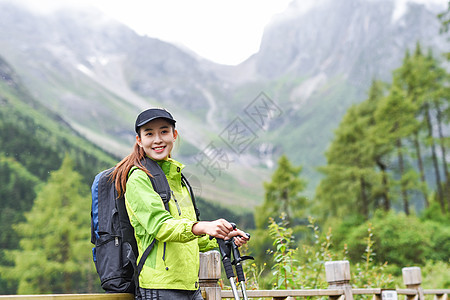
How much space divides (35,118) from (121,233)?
51.0 metres

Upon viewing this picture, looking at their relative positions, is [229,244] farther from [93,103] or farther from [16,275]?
[93,103]

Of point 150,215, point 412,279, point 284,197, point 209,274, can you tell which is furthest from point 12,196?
point 150,215

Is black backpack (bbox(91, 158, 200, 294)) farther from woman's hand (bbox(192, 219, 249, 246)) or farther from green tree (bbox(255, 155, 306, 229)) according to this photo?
green tree (bbox(255, 155, 306, 229))

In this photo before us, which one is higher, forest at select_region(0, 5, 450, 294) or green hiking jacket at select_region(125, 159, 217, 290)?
forest at select_region(0, 5, 450, 294)

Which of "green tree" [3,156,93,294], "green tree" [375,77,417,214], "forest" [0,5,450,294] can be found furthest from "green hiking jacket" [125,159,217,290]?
"green tree" [3,156,93,294]

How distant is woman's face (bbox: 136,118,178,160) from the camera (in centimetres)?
185

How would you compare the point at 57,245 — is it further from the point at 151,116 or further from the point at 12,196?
the point at 151,116

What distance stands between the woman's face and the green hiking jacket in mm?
131

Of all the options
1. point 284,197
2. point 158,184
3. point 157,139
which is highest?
point 284,197

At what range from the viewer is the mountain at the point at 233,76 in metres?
63.9

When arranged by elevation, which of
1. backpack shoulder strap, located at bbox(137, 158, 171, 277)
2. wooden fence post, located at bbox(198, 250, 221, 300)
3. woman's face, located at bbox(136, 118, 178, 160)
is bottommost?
wooden fence post, located at bbox(198, 250, 221, 300)

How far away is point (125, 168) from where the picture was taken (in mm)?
1785

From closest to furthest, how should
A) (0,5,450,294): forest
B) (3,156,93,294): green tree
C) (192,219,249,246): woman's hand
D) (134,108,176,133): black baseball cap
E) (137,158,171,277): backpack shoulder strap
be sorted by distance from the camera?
1. (192,219,249,246): woman's hand
2. (137,158,171,277): backpack shoulder strap
3. (134,108,176,133): black baseball cap
4. (0,5,450,294): forest
5. (3,156,93,294): green tree

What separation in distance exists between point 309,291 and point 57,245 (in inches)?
1022
